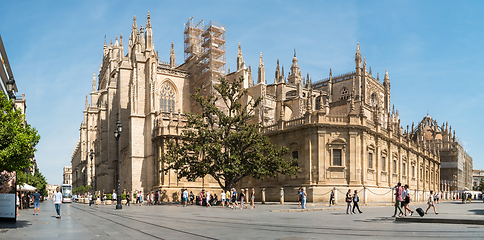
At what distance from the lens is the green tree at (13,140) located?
1343cm

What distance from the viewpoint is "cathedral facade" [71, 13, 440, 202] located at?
1286 inches

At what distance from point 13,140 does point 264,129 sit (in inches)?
1058

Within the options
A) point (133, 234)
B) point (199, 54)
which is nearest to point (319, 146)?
point (133, 234)

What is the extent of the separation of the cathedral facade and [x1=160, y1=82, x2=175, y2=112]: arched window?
0.12 metres

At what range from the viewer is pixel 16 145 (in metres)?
13.5

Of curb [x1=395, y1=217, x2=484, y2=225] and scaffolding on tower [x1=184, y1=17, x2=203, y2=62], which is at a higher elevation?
scaffolding on tower [x1=184, y1=17, x2=203, y2=62]

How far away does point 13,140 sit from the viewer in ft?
44.3

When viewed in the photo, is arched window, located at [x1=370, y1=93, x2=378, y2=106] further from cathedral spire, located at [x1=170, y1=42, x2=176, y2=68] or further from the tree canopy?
the tree canopy

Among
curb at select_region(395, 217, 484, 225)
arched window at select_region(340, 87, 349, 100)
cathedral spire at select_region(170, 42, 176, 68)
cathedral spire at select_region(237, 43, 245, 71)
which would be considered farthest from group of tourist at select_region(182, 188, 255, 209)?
arched window at select_region(340, 87, 349, 100)

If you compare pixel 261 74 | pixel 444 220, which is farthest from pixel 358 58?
pixel 444 220

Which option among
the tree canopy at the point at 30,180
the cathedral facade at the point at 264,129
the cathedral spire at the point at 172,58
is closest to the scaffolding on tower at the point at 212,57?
the cathedral facade at the point at 264,129

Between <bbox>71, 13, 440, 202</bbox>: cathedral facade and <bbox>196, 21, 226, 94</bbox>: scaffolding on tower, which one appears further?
<bbox>196, 21, 226, 94</bbox>: scaffolding on tower

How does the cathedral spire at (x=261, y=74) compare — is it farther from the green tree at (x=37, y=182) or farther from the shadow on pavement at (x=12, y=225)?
the shadow on pavement at (x=12, y=225)

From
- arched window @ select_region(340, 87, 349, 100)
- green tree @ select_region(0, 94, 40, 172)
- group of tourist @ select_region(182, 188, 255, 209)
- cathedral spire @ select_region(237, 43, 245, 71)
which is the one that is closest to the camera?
green tree @ select_region(0, 94, 40, 172)
